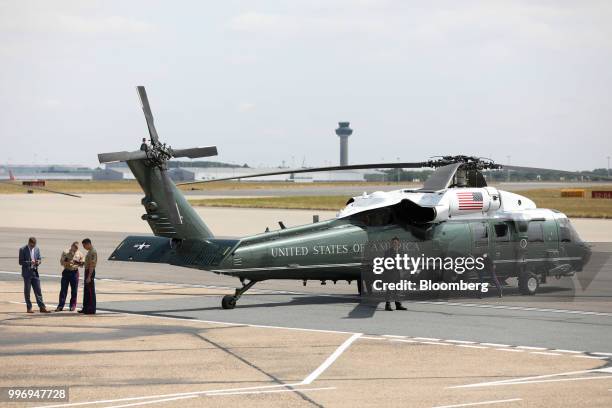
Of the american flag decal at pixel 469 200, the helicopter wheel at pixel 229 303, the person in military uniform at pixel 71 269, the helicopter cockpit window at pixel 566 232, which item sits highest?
the american flag decal at pixel 469 200

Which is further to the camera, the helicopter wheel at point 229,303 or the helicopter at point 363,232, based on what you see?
the helicopter wheel at point 229,303

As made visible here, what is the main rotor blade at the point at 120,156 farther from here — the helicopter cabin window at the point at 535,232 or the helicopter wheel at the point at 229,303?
the helicopter cabin window at the point at 535,232

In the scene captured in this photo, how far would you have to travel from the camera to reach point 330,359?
16.2 meters

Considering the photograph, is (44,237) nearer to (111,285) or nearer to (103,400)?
(111,285)

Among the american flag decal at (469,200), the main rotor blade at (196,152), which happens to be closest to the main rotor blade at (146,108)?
the main rotor blade at (196,152)

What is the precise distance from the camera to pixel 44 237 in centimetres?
4788

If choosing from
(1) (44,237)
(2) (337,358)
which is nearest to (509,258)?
(2) (337,358)

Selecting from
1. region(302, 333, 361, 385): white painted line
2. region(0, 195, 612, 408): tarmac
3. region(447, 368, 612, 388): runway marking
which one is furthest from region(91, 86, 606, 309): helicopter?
region(447, 368, 612, 388): runway marking

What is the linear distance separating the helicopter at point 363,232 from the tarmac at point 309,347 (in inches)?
42.5

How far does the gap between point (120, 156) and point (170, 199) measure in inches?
68.3

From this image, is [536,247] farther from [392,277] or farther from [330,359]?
[330,359]

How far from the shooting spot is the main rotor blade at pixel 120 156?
19594 mm

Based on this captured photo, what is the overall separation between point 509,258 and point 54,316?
39.0ft

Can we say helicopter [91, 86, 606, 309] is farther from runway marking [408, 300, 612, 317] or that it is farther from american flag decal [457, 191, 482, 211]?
runway marking [408, 300, 612, 317]
